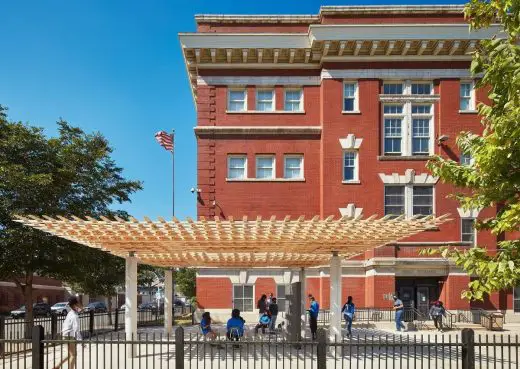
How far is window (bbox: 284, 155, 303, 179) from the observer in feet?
107

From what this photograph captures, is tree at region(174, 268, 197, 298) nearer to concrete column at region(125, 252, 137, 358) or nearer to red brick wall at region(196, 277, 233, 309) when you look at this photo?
red brick wall at region(196, 277, 233, 309)

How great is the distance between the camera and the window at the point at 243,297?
3175 cm

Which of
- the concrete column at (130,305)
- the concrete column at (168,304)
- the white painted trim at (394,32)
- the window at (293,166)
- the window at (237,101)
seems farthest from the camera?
the window at (237,101)

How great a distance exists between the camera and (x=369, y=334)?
23.2 meters

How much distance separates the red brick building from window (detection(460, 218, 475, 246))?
0.19 ft

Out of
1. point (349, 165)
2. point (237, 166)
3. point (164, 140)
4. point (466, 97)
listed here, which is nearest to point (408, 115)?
point (466, 97)

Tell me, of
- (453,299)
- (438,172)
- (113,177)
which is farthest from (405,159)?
(438,172)

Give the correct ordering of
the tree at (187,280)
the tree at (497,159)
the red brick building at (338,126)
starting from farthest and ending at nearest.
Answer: the tree at (187,280) < the red brick building at (338,126) < the tree at (497,159)

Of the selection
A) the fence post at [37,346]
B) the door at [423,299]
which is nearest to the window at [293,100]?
the door at [423,299]

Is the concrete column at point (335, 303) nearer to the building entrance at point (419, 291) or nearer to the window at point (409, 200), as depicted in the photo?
the window at point (409, 200)

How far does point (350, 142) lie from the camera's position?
104 ft

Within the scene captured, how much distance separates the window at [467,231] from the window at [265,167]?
1146 centimetres

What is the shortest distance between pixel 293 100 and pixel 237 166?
533 centimetres

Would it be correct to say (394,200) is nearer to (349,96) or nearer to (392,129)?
(392,129)
